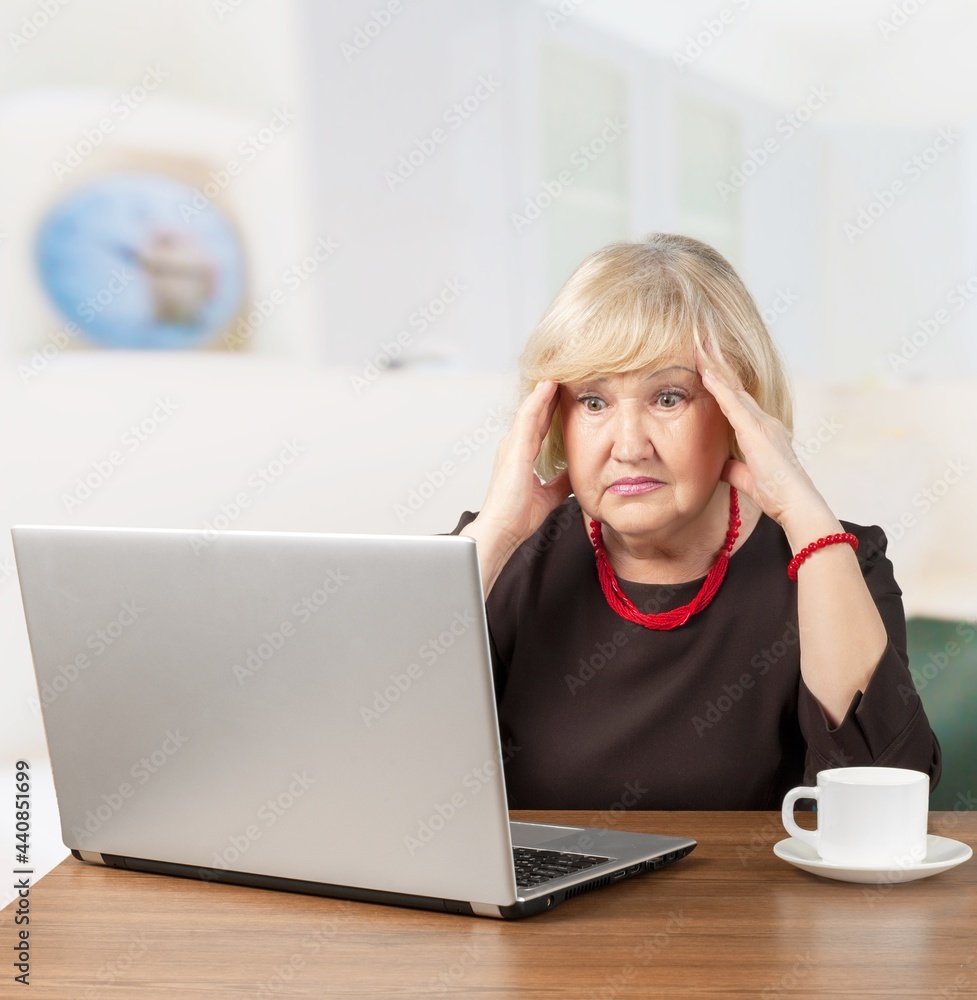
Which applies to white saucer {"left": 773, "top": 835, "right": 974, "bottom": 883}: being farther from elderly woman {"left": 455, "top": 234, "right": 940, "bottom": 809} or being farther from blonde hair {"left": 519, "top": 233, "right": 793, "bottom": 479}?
blonde hair {"left": 519, "top": 233, "right": 793, "bottom": 479}

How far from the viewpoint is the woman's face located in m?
1.46

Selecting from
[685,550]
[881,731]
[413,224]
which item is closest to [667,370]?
[685,550]

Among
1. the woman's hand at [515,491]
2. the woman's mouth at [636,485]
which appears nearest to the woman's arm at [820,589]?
the woman's mouth at [636,485]

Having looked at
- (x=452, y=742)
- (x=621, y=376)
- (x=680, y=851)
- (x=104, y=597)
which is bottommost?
(x=680, y=851)

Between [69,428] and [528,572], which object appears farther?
[69,428]

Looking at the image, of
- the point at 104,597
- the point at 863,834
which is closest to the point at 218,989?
the point at 104,597

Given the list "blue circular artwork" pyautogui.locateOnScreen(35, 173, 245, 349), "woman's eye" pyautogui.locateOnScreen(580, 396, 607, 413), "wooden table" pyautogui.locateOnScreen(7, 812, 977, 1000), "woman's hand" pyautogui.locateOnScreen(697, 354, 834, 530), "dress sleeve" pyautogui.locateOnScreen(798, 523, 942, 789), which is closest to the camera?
"wooden table" pyautogui.locateOnScreen(7, 812, 977, 1000)

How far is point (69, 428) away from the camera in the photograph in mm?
2863

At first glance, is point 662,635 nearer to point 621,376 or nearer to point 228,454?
point 621,376

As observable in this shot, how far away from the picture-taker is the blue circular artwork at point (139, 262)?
2.85 meters

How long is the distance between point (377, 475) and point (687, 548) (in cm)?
151

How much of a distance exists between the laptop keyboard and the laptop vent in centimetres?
2

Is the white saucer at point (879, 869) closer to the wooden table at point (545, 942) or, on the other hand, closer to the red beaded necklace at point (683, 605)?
the wooden table at point (545, 942)

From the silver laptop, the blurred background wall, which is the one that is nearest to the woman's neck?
the silver laptop
